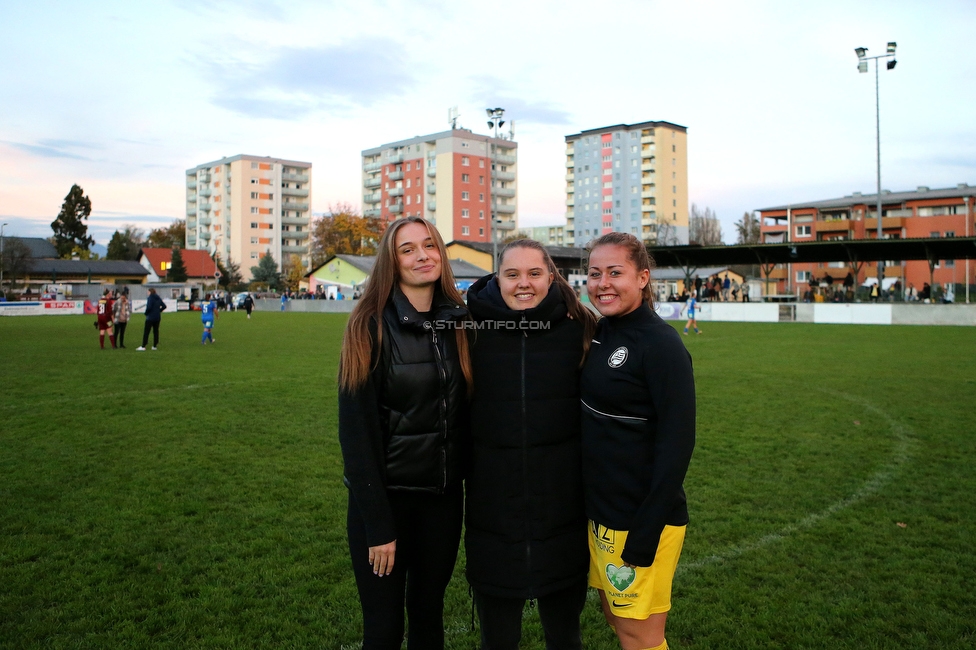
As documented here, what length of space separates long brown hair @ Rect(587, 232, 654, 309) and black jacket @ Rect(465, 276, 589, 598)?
0.32m

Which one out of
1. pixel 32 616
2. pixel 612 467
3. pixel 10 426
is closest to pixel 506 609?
pixel 612 467

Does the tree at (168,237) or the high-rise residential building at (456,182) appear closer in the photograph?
the high-rise residential building at (456,182)

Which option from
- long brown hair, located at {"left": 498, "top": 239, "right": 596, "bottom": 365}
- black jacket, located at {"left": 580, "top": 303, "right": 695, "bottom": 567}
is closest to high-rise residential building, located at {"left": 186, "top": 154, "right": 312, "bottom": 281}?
long brown hair, located at {"left": 498, "top": 239, "right": 596, "bottom": 365}

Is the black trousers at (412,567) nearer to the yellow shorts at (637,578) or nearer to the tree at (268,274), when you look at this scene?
the yellow shorts at (637,578)

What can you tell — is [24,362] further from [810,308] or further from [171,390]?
[810,308]

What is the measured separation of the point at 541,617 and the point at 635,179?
10018 centimetres

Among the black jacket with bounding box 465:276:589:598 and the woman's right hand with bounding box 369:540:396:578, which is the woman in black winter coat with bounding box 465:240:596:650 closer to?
the black jacket with bounding box 465:276:589:598

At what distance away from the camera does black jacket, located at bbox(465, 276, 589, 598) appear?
2682 mm

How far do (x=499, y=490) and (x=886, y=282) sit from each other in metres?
64.1

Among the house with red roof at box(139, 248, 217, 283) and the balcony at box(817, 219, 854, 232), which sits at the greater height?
the balcony at box(817, 219, 854, 232)

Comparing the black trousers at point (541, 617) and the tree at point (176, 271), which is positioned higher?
the tree at point (176, 271)

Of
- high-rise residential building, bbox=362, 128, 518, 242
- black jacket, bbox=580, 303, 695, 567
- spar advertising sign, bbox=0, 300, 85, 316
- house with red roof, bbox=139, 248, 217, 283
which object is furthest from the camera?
high-rise residential building, bbox=362, 128, 518, 242

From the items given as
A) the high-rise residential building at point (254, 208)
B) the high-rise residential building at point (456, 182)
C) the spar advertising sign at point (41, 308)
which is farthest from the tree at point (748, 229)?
the spar advertising sign at point (41, 308)

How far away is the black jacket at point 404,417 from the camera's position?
264 cm
